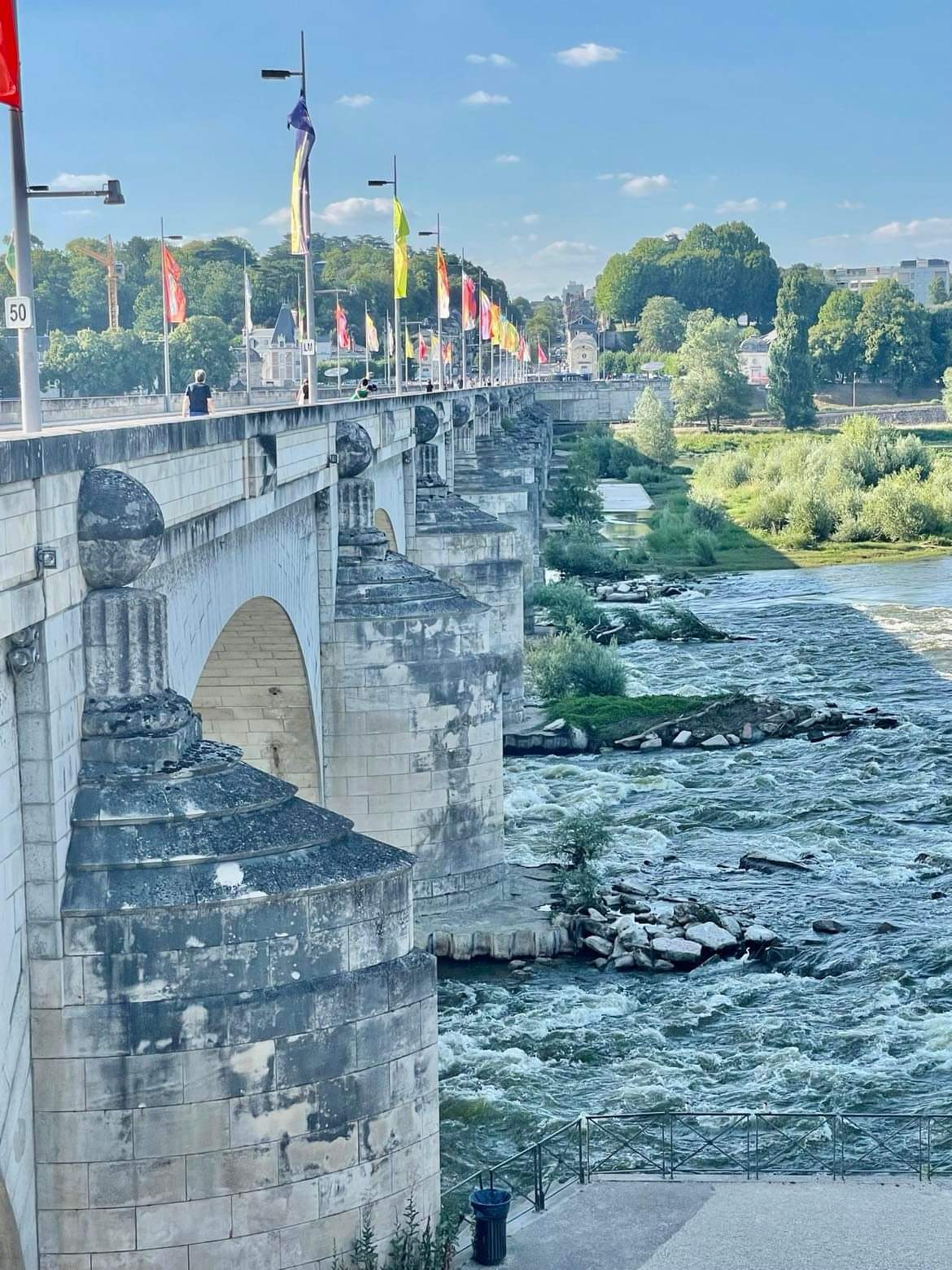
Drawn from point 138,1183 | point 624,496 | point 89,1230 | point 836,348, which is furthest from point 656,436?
point 89,1230

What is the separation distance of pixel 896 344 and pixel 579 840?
6011 inches

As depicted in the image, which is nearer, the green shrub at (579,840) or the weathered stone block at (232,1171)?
the weathered stone block at (232,1171)

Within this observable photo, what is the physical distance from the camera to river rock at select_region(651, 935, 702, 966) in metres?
25.9

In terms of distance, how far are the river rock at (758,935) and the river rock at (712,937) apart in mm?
214

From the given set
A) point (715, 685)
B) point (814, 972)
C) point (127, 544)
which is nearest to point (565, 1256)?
point (127, 544)

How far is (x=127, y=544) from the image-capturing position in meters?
13.0

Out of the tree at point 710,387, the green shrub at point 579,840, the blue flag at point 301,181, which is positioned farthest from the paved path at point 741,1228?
the tree at point 710,387

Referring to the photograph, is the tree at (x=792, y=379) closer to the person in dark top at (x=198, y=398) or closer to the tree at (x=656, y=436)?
the tree at (x=656, y=436)

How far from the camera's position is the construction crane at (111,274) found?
172 ft

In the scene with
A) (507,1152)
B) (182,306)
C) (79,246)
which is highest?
(79,246)

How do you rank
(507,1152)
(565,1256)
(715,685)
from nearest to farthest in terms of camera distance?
(565,1256), (507,1152), (715,685)

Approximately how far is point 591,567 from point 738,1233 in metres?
56.9

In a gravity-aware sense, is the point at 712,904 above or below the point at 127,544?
below

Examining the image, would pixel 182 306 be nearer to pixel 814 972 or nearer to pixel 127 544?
pixel 814 972
